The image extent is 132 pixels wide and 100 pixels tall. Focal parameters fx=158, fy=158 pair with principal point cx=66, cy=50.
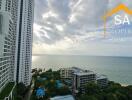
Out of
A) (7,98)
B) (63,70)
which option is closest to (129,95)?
(7,98)

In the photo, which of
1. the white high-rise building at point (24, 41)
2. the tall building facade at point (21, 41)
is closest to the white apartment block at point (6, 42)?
the tall building facade at point (21, 41)

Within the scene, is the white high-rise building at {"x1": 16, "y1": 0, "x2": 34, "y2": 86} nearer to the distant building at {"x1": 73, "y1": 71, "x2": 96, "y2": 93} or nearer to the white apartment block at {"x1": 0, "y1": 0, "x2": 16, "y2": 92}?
the white apartment block at {"x1": 0, "y1": 0, "x2": 16, "y2": 92}

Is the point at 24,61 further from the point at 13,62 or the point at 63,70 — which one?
the point at 63,70

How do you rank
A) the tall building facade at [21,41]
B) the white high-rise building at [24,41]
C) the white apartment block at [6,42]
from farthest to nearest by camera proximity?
the white high-rise building at [24,41]
the tall building facade at [21,41]
the white apartment block at [6,42]

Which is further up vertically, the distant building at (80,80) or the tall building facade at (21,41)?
the tall building facade at (21,41)

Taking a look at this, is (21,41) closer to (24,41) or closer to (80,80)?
(24,41)

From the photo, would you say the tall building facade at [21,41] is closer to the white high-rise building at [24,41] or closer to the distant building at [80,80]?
the white high-rise building at [24,41]

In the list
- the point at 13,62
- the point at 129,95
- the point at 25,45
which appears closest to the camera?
the point at 129,95

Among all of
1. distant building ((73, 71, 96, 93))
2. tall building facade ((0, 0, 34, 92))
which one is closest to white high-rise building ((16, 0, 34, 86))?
tall building facade ((0, 0, 34, 92))
